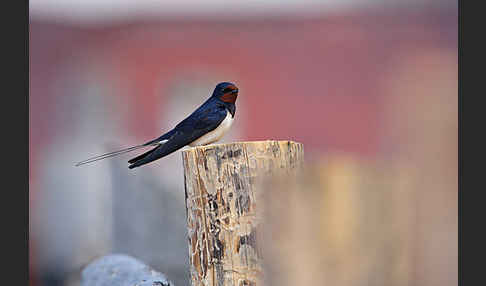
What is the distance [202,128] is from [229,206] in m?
0.59

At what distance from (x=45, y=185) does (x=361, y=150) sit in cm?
168

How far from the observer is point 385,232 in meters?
1.53

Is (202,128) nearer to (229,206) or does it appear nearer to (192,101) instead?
(229,206)

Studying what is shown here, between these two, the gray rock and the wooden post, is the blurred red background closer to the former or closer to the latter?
the gray rock

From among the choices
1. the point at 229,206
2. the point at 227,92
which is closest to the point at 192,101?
the point at 227,92

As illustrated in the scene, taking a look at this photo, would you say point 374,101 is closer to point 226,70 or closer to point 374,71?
point 374,71

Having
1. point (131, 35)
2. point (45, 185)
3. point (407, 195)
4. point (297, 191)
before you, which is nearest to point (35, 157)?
point (45, 185)

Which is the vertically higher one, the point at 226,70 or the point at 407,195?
the point at 226,70

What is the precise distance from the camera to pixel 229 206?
1.42 meters

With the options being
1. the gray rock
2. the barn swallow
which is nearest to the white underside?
the barn swallow

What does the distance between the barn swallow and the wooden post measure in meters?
0.43

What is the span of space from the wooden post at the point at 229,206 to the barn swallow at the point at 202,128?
43 centimetres

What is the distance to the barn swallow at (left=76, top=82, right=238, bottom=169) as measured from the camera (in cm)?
191

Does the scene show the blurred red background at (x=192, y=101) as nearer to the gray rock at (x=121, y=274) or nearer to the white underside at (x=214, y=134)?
the gray rock at (x=121, y=274)
